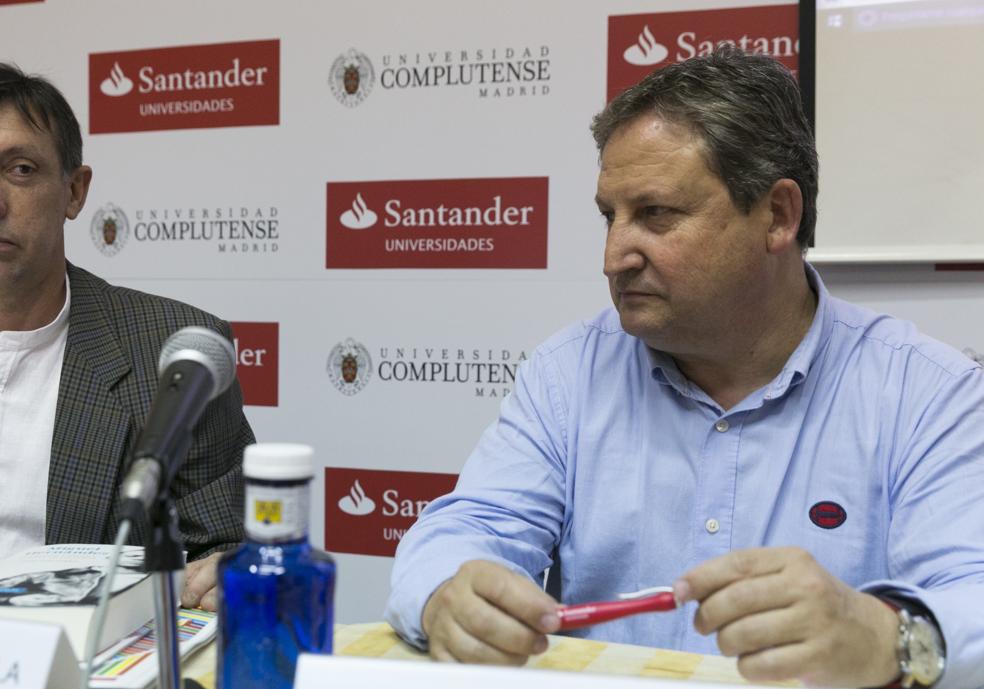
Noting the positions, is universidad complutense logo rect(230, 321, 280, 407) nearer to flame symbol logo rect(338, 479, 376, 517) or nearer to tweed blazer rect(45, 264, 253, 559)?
flame symbol logo rect(338, 479, 376, 517)

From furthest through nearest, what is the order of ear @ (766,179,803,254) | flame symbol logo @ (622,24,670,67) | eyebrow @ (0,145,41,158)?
1. flame symbol logo @ (622,24,670,67)
2. eyebrow @ (0,145,41,158)
3. ear @ (766,179,803,254)

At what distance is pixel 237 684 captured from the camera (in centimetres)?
70

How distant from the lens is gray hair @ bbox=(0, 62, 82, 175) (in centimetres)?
164

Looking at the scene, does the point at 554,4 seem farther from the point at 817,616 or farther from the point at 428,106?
the point at 817,616

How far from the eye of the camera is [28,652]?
716 mm

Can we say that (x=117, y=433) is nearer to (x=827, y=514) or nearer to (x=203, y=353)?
(x=203, y=353)

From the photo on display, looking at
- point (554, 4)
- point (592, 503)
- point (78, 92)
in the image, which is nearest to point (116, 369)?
point (592, 503)

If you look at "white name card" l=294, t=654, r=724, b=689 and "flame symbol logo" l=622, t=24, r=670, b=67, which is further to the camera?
"flame symbol logo" l=622, t=24, r=670, b=67

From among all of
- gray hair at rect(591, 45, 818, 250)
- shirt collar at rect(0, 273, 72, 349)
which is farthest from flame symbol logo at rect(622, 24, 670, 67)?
shirt collar at rect(0, 273, 72, 349)

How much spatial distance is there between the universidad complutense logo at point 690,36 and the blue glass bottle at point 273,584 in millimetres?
1801

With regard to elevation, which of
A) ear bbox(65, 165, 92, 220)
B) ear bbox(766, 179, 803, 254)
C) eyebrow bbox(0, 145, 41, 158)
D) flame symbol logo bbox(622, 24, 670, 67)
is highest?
flame symbol logo bbox(622, 24, 670, 67)

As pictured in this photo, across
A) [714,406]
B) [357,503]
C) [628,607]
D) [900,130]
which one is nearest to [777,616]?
[628,607]

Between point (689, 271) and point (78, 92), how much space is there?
231cm

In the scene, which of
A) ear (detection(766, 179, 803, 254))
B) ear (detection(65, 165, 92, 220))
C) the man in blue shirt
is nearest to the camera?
the man in blue shirt
